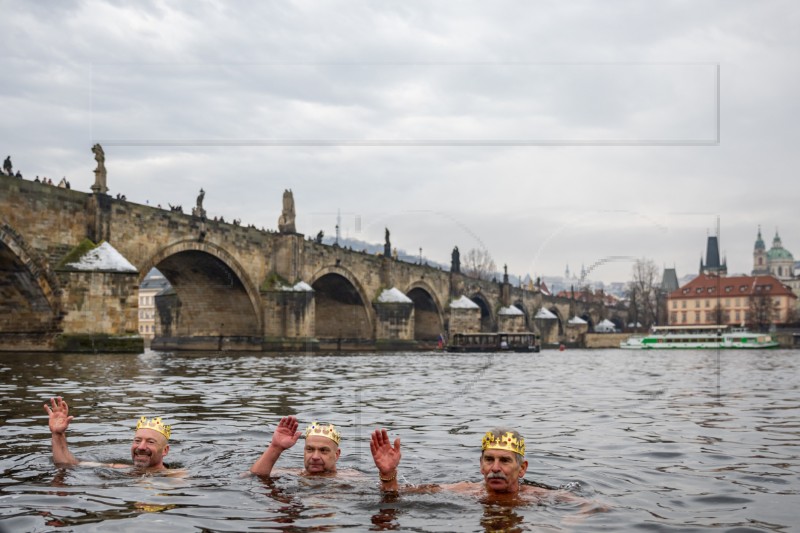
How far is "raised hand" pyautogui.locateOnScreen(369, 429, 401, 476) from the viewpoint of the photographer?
5.79m

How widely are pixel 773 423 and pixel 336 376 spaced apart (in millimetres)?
12180

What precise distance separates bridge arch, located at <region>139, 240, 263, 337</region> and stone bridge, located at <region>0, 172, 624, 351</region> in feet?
0.22

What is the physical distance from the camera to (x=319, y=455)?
6.61 m

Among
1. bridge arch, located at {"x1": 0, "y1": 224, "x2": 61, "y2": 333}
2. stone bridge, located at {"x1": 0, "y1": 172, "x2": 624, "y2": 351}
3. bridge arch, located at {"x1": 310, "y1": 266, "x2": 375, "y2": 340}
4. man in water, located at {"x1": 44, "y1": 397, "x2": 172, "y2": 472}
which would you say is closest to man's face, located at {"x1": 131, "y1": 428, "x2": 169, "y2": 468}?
man in water, located at {"x1": 44, "y1": 397, "x2": 172, "y2": 472}

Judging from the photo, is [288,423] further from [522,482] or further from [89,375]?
[89,375]

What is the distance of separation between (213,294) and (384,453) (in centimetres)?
3787

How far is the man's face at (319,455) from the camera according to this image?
6621mm

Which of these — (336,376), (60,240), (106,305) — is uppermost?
(60,240)

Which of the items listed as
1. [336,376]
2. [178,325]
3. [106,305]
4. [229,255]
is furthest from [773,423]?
[178,325]

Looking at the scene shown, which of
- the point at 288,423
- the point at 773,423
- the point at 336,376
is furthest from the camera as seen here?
the point at 336,376

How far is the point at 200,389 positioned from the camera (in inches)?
620

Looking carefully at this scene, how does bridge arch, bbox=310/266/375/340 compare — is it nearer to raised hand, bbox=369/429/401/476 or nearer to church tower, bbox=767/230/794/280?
raised hand, bbox=369/429/401/476

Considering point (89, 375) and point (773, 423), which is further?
point (89, 375)

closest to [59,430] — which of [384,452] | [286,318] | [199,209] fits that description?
[384,452]
